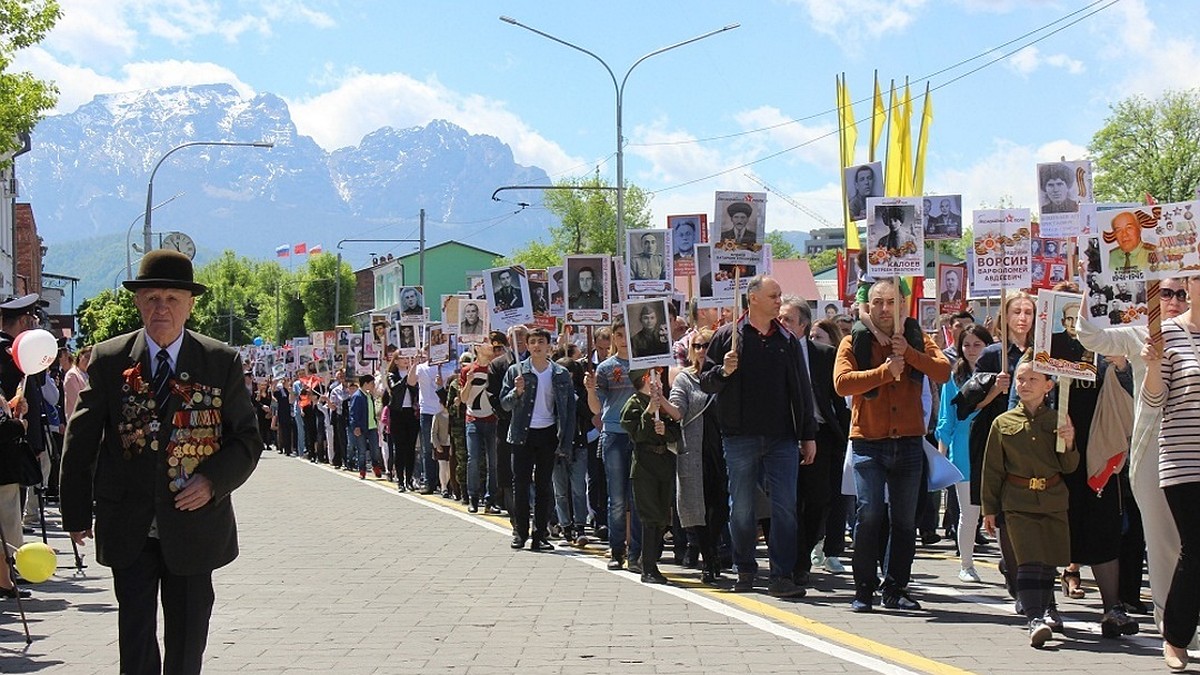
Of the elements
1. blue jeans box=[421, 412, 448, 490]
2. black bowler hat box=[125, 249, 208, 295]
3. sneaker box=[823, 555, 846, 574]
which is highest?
black bowler hat box=[125, 249, 208, 295]

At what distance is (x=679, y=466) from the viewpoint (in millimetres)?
11805

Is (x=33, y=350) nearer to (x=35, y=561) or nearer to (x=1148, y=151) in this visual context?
(x=35, y=561)

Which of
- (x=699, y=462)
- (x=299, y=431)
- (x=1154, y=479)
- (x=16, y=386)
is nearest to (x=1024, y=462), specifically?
(x=1154, y=479)

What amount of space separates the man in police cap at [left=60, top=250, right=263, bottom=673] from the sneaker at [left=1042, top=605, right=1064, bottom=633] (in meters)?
4.74

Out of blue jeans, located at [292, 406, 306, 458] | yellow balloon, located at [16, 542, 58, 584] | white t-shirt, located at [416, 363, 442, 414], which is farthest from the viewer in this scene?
blue jeans, located at [292, 406, 306, 458]

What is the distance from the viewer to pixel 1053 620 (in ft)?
28.8

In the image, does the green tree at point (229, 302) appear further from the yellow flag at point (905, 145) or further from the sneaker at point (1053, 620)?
the sneaker at point (1053, 620)

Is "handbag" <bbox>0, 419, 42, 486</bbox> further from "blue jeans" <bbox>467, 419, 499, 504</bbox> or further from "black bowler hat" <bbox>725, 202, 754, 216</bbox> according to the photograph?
"blue jeans" <bbox>467, 419, 499, 504</bbox>

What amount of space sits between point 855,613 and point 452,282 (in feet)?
404

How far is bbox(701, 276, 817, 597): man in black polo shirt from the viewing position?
10.9m

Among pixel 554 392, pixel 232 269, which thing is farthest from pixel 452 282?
pixel 554 392

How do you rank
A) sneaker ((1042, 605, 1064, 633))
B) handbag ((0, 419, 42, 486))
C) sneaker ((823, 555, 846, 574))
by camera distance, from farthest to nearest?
1. sneaker ((823, 555, 846, 574))
2. handbag ((0, 419, 42, 486))
3. sneaker ((1042, 605, 1064, 633))

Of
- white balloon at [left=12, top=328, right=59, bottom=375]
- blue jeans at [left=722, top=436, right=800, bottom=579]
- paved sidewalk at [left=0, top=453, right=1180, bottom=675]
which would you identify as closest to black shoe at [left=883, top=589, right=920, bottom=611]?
paved sidewalk at [left=0, top=453, right=1180, bottom=675]

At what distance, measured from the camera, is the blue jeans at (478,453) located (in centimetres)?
1839
